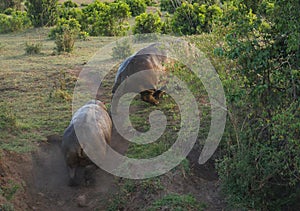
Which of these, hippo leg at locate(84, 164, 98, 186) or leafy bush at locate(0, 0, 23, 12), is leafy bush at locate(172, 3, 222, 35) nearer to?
hippo leg at locate(84, 164, 98, 186)

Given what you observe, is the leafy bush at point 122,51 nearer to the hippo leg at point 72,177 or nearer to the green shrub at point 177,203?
the hippo leg at point 72,177

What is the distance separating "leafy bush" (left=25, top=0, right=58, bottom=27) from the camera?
1698 centimetres

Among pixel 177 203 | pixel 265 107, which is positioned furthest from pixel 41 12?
pixel 265 107

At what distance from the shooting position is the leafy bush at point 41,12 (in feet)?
55.7

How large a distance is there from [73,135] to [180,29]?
7.80 meters

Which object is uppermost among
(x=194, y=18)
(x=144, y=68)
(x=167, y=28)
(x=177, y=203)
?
(x=144, y=68)

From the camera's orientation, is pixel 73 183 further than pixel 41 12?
No

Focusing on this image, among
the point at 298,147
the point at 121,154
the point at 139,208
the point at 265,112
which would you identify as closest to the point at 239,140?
the point at 265,112

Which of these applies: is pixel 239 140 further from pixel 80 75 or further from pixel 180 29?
pixel 180 29

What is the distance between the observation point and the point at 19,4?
2330 centimetres

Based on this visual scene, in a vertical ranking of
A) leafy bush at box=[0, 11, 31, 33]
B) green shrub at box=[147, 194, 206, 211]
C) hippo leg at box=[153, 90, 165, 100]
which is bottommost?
leafy bush at box=[0, 11, 31, 33]

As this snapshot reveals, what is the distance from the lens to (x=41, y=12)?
17141mm

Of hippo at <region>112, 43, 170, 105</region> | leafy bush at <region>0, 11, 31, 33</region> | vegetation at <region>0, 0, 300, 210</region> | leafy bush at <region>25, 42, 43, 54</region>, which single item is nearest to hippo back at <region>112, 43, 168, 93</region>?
hippo at <region>112, 43, 170, 105</region>

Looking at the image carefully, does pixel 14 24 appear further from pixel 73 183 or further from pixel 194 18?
pixel 73 183
